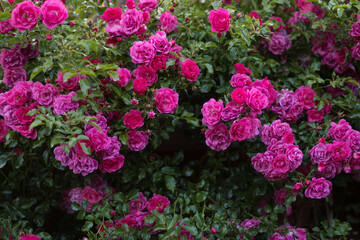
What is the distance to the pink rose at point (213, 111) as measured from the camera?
63.1 inches

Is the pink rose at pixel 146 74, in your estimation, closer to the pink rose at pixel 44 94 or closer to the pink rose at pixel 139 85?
the pink rose at pixel 139 85

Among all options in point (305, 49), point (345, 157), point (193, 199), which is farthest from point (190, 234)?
point (305, 49)

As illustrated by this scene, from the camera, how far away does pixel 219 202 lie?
1.95 m

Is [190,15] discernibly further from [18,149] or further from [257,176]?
[18,149]

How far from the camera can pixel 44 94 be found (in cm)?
158

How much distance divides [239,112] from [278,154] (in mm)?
241

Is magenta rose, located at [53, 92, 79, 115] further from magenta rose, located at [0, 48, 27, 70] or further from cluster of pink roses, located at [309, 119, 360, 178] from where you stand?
cluster of pink roses, located at [309, 119, 360, 178]

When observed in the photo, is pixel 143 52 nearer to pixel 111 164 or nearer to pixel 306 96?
pixel 111 164

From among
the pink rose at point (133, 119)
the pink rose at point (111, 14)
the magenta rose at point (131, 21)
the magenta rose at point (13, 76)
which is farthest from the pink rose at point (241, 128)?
the magenta rose at point (13, 76)

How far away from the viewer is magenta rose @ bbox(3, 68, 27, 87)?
5.55ft

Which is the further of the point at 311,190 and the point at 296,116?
A: the point at 296,116

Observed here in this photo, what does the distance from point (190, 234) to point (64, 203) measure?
3.02ft

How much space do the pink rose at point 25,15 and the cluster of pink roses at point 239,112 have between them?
77 cm

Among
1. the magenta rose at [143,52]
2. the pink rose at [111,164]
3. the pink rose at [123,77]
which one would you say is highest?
the magenta rose at [143,52]
